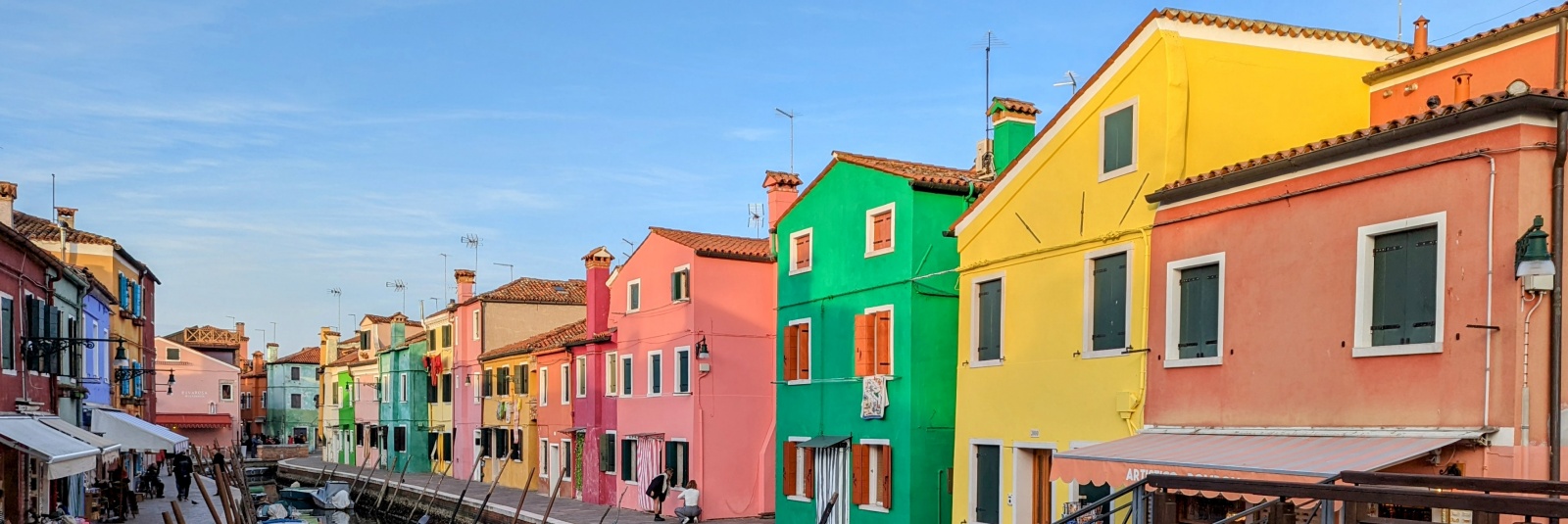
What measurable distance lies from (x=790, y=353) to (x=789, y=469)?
226cm

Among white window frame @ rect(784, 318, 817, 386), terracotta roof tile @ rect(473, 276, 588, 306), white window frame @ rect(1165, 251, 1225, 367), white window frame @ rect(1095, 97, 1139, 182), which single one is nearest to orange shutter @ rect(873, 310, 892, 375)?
white window frame @ rect(784, 318, 817, 386)

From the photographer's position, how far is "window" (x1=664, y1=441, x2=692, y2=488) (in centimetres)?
2803

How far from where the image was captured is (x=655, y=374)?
1188 inches

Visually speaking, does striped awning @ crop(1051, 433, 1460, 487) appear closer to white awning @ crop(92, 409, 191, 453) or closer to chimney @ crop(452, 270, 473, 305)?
white awning @ crop(92, 409, 191, 453)

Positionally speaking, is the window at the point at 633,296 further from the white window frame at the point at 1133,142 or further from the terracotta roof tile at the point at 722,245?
the white window frame at the point at 1133,142

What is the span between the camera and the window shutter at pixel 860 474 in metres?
21.3

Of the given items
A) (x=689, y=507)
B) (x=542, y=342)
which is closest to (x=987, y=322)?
(x=689, y=507)

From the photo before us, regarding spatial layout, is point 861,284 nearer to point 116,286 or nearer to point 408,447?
point 116,286

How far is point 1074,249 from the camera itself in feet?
52.5

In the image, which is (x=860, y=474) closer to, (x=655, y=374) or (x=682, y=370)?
(x=682, y=370)

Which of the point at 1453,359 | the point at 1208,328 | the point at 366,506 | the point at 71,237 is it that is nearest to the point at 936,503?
the point at 1208,328

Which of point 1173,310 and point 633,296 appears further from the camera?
point 633,296

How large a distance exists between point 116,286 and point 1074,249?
1115 inches

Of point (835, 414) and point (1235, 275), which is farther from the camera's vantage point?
point (835, 414)
